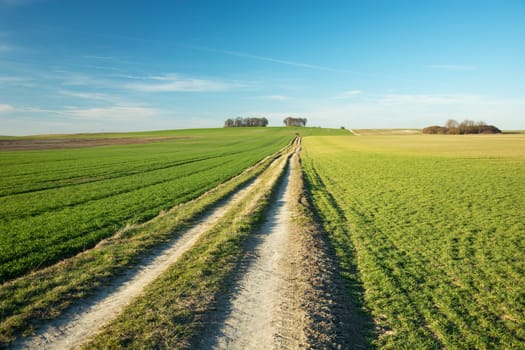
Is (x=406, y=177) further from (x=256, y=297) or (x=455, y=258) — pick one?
(x=256, y=297)

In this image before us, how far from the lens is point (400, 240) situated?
38.8 ft

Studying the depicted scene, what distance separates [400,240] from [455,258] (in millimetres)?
2104

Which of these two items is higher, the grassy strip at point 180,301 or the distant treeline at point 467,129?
the distant treeline at point 467,129

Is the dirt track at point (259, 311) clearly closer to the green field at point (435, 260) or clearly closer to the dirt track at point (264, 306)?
the dirt track at point (264, 306)

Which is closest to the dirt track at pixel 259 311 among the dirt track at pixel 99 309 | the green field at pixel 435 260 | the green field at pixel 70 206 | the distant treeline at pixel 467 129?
the green field at pixel 435 260

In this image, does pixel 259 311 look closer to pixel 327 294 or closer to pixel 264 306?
pixel 264 306

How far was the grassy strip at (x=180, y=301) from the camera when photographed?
19.8ft

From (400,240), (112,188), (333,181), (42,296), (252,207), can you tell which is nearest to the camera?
(42,296)

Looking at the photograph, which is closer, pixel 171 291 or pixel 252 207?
pixel 171 291

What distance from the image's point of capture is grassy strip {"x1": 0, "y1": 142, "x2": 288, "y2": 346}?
6.83 m

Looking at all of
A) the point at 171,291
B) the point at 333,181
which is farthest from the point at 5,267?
the point at 333,181

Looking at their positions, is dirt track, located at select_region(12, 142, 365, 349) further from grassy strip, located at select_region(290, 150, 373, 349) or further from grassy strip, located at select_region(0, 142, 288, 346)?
grassy strip, located at select_region(0, 142, 288, 346)

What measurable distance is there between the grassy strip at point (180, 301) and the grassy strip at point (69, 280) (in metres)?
1.78

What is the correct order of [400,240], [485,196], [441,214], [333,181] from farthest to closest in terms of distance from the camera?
[333,181] → [485,196] → [441,214] → [400,240]
